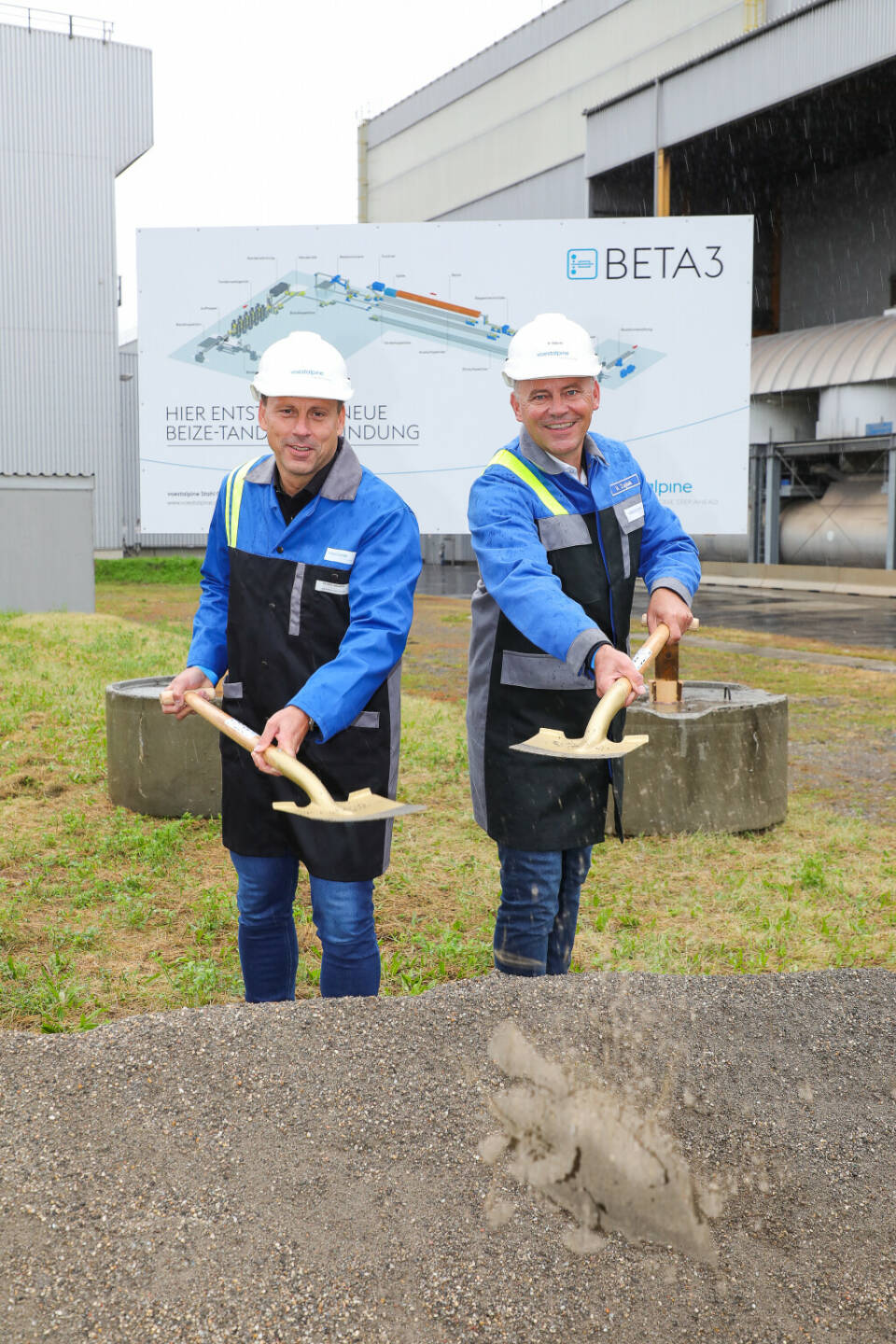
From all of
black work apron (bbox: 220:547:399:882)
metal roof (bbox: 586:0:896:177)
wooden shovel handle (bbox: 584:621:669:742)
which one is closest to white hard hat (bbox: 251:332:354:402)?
black work apron (bbox: 220:547:399:882)

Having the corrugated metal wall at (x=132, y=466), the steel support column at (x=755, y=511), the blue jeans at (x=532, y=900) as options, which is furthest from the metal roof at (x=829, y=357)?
the blue jeans at (x=532, y=900)

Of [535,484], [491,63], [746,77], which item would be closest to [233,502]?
[535,484]

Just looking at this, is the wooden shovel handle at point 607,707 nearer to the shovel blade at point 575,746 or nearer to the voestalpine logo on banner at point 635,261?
the shovel blade at point 575,746

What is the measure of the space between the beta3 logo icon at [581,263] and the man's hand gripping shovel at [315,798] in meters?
4.15

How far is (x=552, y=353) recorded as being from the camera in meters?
2.81

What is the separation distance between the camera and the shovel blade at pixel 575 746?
8.48 ft

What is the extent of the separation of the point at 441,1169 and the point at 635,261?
487cm

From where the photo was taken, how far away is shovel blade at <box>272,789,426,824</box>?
2480mm

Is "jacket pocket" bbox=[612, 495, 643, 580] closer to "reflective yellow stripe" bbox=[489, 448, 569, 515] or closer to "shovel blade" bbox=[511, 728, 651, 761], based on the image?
"reflective yellow stripe" bbox=[489, 448, 569, 515]

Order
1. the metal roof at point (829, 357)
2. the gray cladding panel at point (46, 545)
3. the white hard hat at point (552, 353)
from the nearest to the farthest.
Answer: the white hard hat at point (552, 353) < the gray cladding panel at point (46, 545) < the metal roof at point (829, 357)

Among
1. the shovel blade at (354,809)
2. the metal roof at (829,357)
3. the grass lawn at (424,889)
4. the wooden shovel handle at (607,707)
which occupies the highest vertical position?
the metal roof at (829,357)

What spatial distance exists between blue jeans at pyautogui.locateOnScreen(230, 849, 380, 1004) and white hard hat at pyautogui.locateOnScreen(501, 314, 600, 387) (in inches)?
49.4

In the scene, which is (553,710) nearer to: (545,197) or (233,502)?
(233,502)

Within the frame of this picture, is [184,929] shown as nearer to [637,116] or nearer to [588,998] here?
[588,998]
